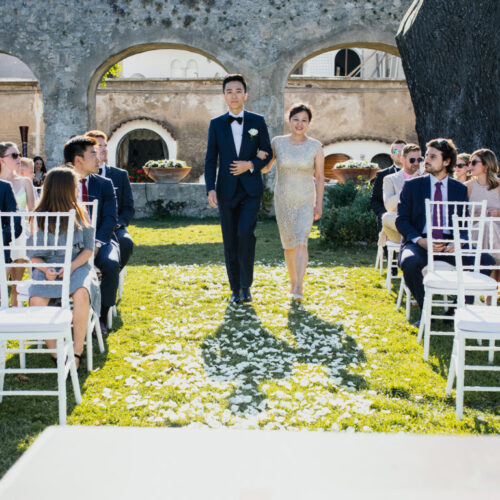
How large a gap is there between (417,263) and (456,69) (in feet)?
14.1

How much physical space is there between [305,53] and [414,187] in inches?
372

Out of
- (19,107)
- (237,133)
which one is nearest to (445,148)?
(237,133)

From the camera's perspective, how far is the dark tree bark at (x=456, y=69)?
780 centimetres

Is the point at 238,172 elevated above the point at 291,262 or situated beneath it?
elevated above

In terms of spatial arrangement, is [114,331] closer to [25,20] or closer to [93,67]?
[93,67]

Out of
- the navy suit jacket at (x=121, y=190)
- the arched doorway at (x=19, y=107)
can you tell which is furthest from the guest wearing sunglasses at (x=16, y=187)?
the arched doorway at (x=19, y=107)

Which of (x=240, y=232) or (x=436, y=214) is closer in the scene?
(x=436, y=214)

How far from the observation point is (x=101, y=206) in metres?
5.32

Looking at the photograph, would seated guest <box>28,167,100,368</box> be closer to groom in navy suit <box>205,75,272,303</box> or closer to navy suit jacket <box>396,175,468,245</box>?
groom in navy suit <box>205,75,272,303</box>

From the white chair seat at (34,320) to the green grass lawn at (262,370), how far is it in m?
0.52

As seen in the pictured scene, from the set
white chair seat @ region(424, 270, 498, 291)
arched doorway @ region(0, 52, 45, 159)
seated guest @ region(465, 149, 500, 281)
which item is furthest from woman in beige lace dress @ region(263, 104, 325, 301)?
arched doorway @ region(0, 52, 45, 159)

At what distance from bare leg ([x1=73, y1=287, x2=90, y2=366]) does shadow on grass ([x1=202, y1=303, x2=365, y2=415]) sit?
89 cm

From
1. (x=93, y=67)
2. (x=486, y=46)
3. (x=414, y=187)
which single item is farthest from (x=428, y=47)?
(x=93, y=67)

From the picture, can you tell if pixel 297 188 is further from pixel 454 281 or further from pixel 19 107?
pixel 19 107
